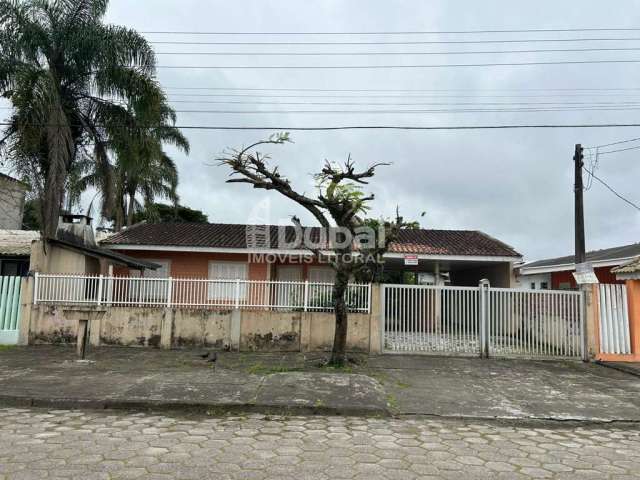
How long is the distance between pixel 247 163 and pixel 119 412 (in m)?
4.89

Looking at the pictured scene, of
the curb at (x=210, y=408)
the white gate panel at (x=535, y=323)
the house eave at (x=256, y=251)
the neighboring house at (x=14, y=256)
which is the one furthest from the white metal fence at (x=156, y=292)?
the curb at (x=210, y=408)

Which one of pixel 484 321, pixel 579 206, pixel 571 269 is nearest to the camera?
pixel 484 321

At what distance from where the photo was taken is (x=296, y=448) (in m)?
4.68

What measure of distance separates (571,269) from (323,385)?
49.1ft

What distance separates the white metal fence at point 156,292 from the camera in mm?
11242

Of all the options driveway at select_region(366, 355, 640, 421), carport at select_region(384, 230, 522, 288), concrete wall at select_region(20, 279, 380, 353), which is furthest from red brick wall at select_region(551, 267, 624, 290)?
concrete wall at select_region(20, 279, 380, 353)

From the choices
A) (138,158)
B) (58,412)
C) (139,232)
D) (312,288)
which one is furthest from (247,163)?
(139,232)

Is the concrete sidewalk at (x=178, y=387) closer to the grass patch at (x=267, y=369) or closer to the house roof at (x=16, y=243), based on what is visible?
the grass patch at (x=267, y=369)

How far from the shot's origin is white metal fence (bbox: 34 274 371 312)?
11.2 m

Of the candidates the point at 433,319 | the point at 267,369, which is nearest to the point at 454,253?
the point at 433,319

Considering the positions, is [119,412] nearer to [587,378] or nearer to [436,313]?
[436,313]

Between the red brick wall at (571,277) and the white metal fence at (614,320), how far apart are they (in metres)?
5.92

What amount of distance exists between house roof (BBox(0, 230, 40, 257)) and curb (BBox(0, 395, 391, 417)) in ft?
25.7

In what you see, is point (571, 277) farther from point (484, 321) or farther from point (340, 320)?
point (340, 320)
